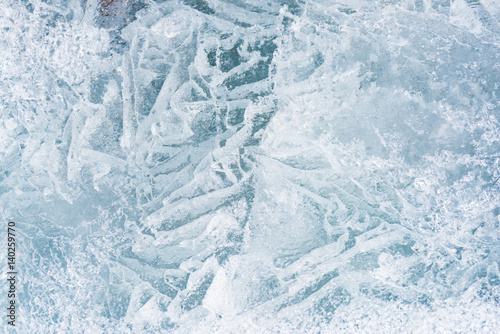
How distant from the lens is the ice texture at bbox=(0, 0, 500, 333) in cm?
70

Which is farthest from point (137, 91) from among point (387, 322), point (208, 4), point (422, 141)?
point (387, 322)

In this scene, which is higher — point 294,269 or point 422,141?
point 422,141

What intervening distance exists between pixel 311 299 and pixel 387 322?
173 mm

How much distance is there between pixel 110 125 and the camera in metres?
0.72

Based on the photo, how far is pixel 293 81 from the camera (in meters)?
0.72

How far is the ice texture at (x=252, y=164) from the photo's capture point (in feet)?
2.31

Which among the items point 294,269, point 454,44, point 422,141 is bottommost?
point 294,269

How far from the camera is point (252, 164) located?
2.34 ft

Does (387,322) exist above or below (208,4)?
below

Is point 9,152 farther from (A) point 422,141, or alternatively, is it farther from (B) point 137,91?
(A) point 422,141

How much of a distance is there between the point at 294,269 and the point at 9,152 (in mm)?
706

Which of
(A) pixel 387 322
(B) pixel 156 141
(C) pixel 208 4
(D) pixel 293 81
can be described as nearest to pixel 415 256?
(A) pixel 387 322

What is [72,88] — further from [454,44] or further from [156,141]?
[454,44]

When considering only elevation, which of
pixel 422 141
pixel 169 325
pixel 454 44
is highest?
pixel 454 44
